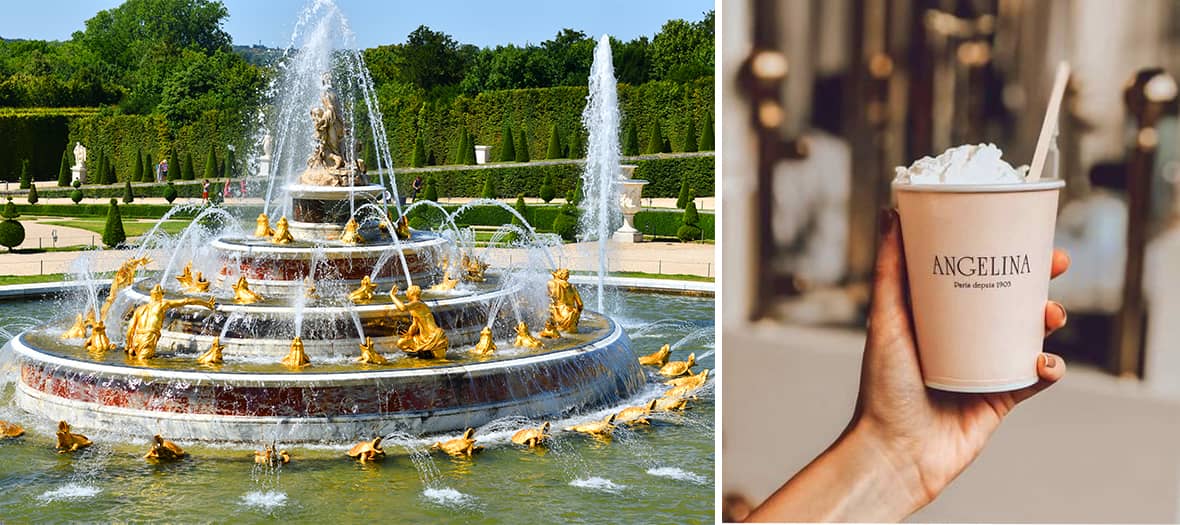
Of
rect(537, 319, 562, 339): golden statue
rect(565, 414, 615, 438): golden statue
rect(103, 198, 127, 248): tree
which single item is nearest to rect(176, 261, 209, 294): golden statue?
rect(537, 319, 562, 339): golden statue

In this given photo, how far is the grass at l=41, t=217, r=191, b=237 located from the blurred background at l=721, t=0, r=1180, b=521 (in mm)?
29446

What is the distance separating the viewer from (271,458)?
35.0 ft

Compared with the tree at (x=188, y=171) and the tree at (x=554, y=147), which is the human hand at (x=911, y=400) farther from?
the tree at (x=188, y=171)

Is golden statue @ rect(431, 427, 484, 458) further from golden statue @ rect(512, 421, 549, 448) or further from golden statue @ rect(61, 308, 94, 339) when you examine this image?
golden statue @ rect(61, 308, 94, 339)

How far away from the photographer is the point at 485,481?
10.3 meters

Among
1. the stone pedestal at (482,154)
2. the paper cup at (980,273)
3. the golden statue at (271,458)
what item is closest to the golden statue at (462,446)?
the golden statue at (271,458)

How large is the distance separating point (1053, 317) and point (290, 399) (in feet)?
25.5

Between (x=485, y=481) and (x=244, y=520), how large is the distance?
74.4 inches

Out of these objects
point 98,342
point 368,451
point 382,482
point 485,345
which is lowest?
point 382,482

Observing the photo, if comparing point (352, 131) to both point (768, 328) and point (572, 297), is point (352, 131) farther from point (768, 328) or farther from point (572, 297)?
point (768, 328)

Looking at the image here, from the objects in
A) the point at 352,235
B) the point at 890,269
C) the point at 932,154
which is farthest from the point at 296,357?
the point at 932,154

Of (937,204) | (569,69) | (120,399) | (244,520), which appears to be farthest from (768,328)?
(569,69)

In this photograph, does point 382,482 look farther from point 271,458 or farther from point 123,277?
point 123,277

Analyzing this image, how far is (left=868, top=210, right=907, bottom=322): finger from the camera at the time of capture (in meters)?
4.69
